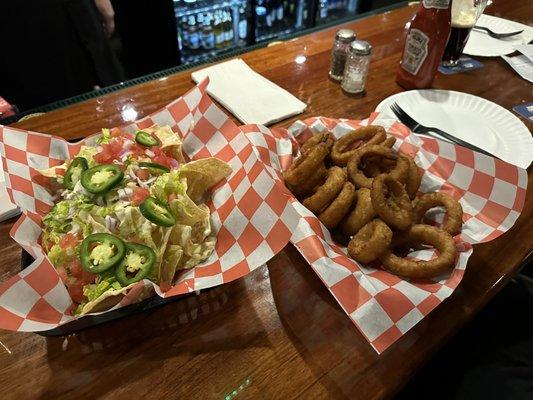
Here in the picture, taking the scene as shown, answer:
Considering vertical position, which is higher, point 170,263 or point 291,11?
point 170,263

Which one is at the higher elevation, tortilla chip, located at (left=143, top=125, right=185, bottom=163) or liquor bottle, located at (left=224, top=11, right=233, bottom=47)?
tortilla chip, located at (left=143, top=125, right=185, bottom=163)

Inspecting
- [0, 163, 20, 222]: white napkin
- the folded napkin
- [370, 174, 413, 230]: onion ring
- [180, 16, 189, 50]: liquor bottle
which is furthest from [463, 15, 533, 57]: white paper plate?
[180, 16, 189, 50]: liquor bottle

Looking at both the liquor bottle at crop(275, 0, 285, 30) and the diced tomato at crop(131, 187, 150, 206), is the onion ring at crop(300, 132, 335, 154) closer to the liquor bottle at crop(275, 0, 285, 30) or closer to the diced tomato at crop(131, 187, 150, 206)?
→ the diced tomato at crop(131, 187, 150, 206)

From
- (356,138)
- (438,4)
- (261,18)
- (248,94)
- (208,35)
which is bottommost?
(208,35)

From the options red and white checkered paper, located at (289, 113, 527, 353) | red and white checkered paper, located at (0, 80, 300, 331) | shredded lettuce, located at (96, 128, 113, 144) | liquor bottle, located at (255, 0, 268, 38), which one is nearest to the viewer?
red and white checkered paper, located at (0, 80, 300, 331)

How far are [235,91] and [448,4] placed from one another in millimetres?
1199

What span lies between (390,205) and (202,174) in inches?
27.3

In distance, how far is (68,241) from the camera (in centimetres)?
122

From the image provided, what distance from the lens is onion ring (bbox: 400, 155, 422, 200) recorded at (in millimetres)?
1535

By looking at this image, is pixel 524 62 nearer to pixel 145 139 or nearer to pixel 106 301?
pixel 145 139

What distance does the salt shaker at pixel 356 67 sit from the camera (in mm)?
2119

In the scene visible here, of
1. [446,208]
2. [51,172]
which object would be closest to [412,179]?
[446,208]

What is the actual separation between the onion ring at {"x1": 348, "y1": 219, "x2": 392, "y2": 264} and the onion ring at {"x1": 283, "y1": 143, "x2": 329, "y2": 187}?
1.02ft

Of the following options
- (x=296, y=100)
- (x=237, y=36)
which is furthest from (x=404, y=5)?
(x=237, y=36)
